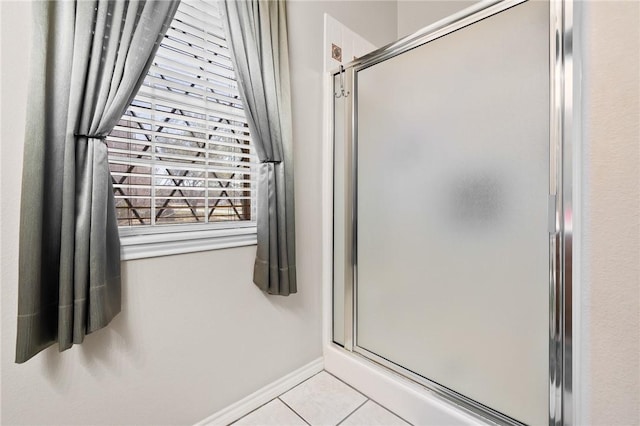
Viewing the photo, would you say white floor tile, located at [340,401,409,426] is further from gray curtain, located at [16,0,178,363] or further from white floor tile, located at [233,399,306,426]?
gray curtain, located at [16,0,178,363]

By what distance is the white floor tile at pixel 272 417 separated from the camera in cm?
132

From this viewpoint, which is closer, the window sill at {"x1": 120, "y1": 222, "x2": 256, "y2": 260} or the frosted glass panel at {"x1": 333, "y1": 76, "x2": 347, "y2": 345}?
the window sill at {"x1": 120, "y1": 222, "x2": 256, "y2": 260}

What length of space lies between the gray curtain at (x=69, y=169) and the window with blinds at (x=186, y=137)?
0.57 feet

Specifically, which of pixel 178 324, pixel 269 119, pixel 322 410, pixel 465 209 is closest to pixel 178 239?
pixel 178 324

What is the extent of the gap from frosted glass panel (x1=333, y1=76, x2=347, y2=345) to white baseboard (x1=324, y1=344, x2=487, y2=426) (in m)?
0.13

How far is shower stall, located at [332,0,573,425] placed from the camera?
971mm

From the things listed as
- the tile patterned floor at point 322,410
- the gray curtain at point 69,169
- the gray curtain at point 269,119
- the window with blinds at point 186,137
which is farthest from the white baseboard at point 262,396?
the window with blinds at point 186,137

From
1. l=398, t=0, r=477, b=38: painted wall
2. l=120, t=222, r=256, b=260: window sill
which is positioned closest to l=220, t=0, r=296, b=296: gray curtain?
l=120, t=222, r=256, b=260: window sill

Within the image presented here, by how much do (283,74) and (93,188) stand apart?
0.95 metres

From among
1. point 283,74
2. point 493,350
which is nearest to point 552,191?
point 493,350

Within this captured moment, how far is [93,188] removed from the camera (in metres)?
0.92

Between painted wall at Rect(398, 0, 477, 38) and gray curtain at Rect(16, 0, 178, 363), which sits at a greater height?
painted wall at Rect(398, 0, 477, 38)

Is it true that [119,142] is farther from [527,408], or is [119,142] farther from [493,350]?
[527,408]

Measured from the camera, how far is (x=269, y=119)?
136 cm
